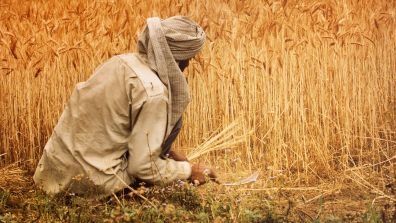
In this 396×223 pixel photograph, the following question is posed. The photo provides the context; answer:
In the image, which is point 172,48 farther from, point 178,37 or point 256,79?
point 256,79

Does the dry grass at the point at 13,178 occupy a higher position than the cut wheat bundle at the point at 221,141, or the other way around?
the cut wheat bundle at the point at 221,141

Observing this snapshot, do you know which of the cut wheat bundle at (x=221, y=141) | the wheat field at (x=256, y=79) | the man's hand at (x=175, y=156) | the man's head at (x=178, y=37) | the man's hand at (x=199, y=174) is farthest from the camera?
the wheat field at (x=256, y=79)

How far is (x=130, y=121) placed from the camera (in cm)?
257

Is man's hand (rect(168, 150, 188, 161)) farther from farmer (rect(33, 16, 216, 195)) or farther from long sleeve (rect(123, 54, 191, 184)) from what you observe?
long sleeve (rect(123, 54, 191, 184))

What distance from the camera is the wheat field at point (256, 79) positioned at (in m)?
3.52

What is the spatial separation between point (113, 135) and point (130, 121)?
0.30 ft

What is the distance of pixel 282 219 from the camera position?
255 cm

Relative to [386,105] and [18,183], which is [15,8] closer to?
[18,183]

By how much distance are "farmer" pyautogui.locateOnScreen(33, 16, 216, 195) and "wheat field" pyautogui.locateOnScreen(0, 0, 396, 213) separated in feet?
2.82

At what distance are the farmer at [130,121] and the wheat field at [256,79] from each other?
33.8 inches

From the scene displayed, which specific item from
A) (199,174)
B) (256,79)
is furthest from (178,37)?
(256,79)

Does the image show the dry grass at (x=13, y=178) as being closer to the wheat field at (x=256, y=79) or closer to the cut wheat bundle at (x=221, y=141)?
the wheat field at (x=256, y=79)

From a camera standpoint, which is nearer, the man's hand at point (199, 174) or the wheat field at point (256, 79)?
the man's hand at point (199, 174)

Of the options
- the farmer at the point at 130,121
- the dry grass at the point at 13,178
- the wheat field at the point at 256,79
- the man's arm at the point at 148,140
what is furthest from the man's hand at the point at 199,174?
the dry grass at the point at 13,178
